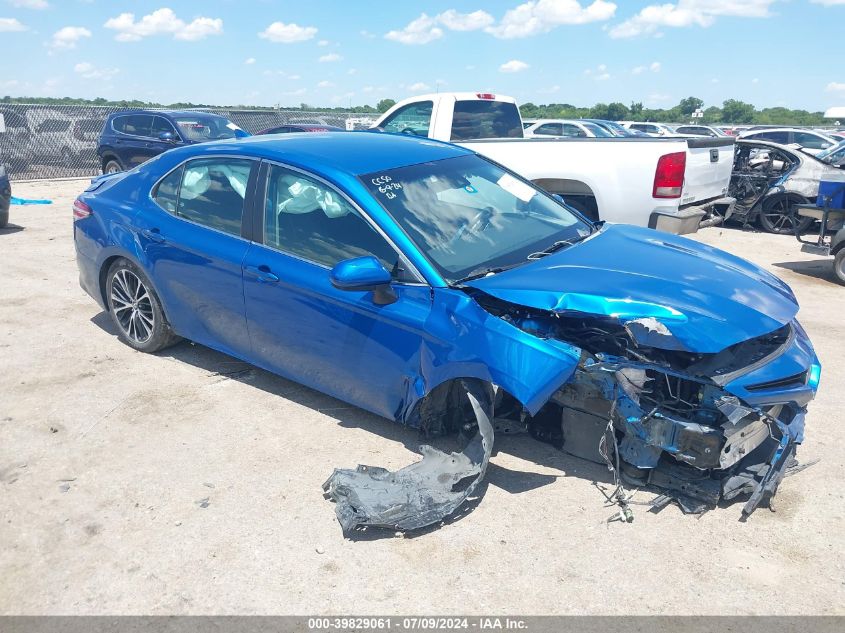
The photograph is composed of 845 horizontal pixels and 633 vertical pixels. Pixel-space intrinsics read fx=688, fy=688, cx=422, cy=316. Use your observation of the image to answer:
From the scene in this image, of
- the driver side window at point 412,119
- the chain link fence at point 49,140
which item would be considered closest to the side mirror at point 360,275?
the driver side window at point 412,119

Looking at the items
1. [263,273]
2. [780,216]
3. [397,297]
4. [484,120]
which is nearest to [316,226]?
[263,273]

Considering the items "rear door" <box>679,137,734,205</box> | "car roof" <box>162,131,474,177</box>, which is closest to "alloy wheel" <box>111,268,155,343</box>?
"car roof" <box>162,131,474,177</box>

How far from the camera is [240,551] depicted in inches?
127

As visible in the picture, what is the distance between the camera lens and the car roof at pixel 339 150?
4.23 meters

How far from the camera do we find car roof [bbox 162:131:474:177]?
4.23 meters

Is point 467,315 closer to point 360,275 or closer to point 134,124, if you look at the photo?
point 360,275

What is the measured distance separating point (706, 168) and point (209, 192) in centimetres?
548

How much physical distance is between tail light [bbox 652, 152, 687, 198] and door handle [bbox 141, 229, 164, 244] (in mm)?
4889

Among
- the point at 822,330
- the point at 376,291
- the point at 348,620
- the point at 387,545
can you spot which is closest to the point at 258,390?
the point at 376,291

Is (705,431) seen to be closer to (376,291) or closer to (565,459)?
(565,459)

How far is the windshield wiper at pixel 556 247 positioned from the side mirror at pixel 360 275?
907 mm

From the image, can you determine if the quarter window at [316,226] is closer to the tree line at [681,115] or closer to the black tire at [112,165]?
the black tire at [112,165]

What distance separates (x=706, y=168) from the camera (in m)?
7.61

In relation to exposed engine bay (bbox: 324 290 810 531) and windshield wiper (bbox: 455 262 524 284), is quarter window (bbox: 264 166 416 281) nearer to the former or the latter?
windshield wiper (bbox: 455 262 524 284)
